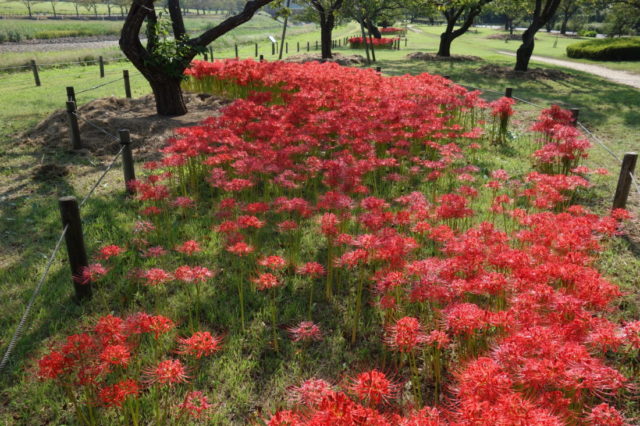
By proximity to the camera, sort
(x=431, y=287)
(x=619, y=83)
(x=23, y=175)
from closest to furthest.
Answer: (x=431, y=287) < (x=23, y=175) < (x=619, y=83)

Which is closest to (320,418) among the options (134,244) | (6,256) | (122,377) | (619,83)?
(122,377)

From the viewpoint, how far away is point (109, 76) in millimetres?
23844

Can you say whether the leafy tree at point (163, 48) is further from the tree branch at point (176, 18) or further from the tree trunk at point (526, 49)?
the tree trunk at point (526, 49)

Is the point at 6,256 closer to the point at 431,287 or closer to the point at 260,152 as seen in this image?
the point at 260,152

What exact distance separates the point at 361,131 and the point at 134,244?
4.40m

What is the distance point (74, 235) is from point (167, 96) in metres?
8.57

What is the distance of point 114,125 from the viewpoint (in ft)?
37.3

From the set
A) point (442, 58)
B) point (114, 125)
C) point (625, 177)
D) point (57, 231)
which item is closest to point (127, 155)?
point (57, 231)

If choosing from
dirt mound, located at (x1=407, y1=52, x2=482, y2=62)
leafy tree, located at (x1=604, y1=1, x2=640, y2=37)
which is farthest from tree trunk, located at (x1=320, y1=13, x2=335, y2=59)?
leafy tree, located at (x1=604, y1=1, x2=640, y2=37)

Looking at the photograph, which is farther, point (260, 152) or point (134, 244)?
point (260, 152)

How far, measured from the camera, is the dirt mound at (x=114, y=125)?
10.5 m

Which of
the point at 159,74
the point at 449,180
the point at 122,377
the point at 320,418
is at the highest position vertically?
the point at 159,74

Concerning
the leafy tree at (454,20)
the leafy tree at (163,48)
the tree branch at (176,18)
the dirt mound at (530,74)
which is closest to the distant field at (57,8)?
the leafy tree at (454,20)

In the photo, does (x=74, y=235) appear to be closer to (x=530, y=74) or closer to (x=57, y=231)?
(x=57, y=231)
